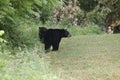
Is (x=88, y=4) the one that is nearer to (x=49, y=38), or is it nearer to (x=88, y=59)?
(x=49, y=38)

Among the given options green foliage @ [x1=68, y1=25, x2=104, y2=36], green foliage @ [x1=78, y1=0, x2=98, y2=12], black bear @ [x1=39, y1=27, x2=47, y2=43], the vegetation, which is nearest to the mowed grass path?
the vegetation

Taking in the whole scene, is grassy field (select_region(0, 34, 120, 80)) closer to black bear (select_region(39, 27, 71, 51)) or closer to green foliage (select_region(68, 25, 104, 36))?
black bear (select_region(39, 27, 71, 51))

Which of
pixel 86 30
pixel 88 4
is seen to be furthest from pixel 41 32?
pixel 88 4

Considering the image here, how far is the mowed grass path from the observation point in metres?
8.01

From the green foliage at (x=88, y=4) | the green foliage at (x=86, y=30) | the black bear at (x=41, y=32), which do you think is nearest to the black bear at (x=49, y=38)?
the black bear at (x=41, y=32)

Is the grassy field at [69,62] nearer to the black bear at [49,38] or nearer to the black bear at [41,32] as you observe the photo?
the black bear at [49,38]

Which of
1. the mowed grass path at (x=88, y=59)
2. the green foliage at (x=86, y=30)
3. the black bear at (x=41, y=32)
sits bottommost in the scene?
the green foliage at (x=86, y=30)

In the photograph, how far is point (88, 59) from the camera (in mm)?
10469

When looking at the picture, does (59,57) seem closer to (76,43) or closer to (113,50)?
(113,50)

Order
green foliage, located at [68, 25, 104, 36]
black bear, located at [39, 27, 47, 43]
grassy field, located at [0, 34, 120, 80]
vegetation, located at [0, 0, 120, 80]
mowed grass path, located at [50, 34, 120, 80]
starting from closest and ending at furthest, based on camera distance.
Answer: grassy field, located at [0, 34, 120, 80] → vegetation, located at [0, 0, 120, 80] → mowed grass path, located at [50, 34, 120, 80] → black bear, located at [39, 27, 47, 43] → green foliage, located at [68, 25, 104, 36]

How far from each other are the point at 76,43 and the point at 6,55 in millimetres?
7152

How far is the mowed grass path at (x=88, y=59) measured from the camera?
8008 millimetres

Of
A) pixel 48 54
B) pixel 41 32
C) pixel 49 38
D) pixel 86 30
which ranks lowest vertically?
pixel 86 30

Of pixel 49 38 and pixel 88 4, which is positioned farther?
pixel 88 4
